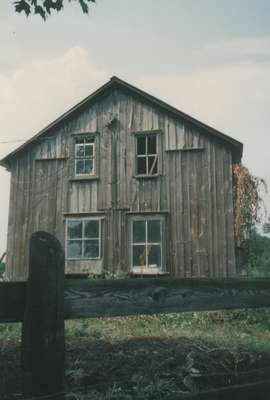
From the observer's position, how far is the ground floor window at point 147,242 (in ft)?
50.6

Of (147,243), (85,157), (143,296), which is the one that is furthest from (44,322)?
(85,157)

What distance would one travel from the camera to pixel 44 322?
2.19 m

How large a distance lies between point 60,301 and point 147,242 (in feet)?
43.5

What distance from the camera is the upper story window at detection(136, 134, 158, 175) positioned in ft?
53.0

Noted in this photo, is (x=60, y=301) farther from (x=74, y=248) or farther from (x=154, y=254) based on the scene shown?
(x=74, y=248)

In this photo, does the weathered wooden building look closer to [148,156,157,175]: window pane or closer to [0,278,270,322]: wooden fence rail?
[148,156,157,175]: window pane

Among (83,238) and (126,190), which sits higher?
(126,190)

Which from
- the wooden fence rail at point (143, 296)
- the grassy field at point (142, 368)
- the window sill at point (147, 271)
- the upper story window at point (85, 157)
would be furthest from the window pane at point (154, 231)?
the wooden fence rail at point (143, 296)

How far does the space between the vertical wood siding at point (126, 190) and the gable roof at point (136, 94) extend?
226 mm

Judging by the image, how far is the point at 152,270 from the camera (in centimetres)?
1527

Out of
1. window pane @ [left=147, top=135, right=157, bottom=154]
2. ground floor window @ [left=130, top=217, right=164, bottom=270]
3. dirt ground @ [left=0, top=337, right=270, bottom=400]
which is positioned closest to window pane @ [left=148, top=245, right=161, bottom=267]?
ground floor window @ [left=130, top=217, right=164, bottom=270]

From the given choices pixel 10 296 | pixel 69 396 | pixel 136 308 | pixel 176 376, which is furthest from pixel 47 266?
pixel 176 376

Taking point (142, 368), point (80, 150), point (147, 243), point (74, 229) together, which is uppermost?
point (80, 150)

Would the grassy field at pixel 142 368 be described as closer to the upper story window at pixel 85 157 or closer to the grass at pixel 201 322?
the grass at pixel 201 322
